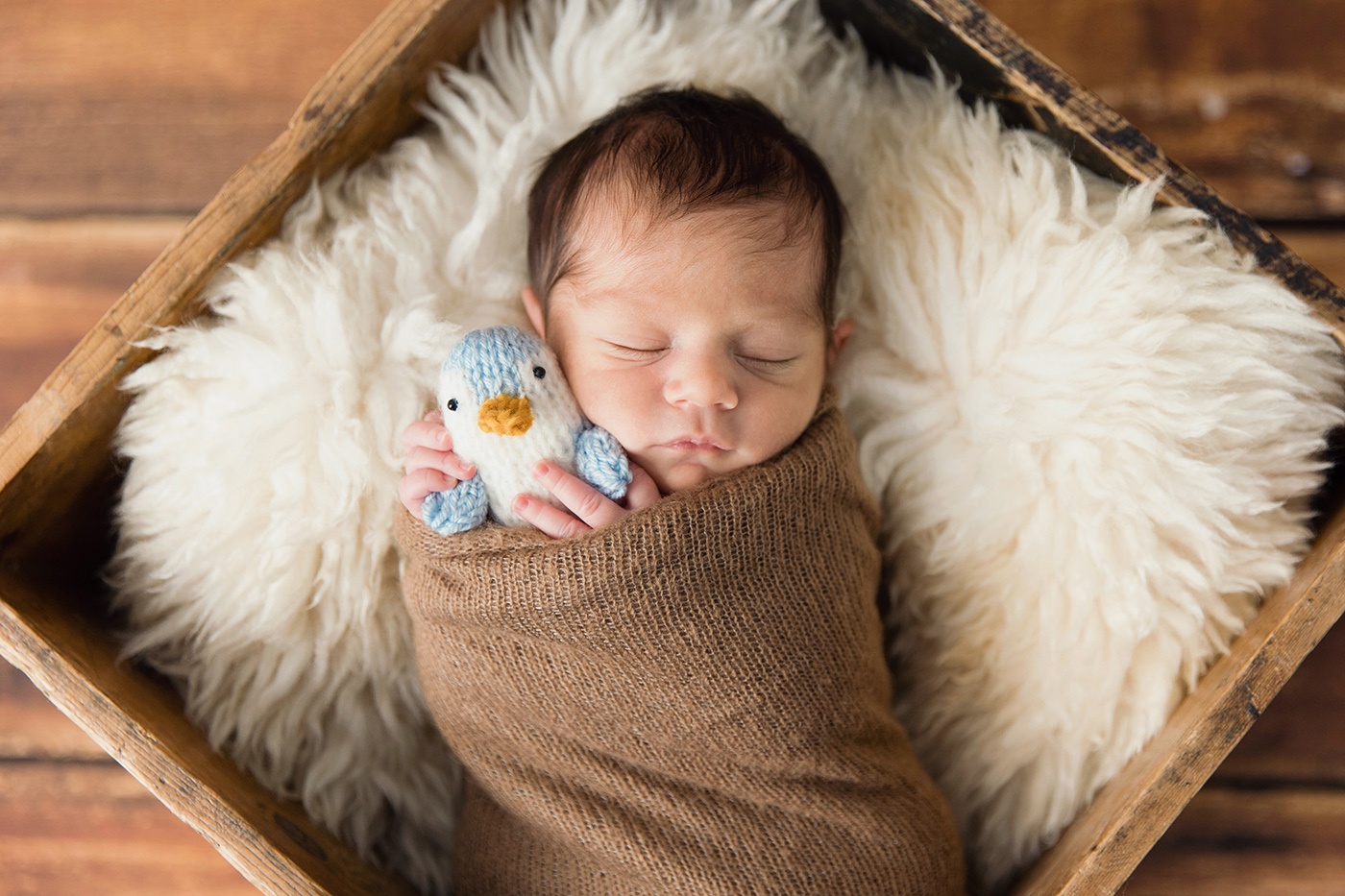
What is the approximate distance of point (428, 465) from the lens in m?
0.85

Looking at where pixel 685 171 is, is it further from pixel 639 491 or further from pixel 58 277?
pixel 58 277

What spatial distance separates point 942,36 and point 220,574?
0.87m

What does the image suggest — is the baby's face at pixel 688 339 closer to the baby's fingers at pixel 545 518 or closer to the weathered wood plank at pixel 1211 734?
the baby's fingers at pixel 545 518

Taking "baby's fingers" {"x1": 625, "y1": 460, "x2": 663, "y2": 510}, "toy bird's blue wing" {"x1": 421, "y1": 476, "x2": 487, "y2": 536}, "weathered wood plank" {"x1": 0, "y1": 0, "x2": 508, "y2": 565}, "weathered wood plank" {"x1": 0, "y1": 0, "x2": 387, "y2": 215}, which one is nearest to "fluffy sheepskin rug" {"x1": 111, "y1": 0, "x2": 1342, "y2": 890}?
"weathered wood plank" {"x1": 0, "y1": 0, "x2": 508, "y2": 565}

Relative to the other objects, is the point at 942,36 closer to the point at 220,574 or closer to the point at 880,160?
the point at 880,160

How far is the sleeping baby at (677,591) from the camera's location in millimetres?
821

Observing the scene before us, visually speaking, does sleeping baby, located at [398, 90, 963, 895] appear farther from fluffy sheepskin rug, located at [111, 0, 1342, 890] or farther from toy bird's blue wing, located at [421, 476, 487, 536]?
fluffy sheepskin rug, located at [111, 0, 1342, 890]

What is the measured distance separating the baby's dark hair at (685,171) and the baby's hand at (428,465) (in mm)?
179

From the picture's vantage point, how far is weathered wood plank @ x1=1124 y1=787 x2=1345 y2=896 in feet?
3.78

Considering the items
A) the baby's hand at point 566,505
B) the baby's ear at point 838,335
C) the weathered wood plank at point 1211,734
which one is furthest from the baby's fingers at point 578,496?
the weathered wood plank at point 1211,734

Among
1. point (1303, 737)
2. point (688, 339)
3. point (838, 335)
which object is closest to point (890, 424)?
point (838, 335)

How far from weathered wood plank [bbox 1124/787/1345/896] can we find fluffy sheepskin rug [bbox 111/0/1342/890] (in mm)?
287

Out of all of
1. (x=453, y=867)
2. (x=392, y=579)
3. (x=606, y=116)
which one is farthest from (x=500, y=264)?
(x=453, y=867)

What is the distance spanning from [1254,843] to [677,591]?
33.3 inches
